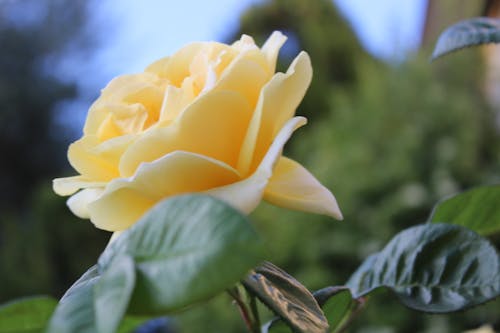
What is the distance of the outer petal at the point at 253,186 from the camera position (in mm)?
267

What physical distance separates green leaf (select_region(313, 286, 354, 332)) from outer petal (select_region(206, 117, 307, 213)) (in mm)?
126

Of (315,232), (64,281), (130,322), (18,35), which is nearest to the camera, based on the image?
(130,322)

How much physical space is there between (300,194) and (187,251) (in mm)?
106

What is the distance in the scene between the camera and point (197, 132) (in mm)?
290

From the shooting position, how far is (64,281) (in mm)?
4031

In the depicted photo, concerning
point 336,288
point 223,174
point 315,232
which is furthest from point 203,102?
point 315,232

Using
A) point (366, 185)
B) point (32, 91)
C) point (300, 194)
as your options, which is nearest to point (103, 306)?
point (300, 194)

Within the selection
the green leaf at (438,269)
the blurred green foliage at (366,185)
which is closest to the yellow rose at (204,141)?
the green leaf at (438,269)

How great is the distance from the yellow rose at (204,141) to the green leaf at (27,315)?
45 millimetres

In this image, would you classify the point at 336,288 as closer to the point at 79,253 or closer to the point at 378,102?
the point at 378,102

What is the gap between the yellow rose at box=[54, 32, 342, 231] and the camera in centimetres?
28

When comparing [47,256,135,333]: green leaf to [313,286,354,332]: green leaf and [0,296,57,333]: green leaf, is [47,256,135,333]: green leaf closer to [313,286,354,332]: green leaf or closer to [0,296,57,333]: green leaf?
[0,296,57,333]: green leaf

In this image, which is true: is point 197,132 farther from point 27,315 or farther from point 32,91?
point 32,91

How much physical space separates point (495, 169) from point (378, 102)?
2.06 feet
